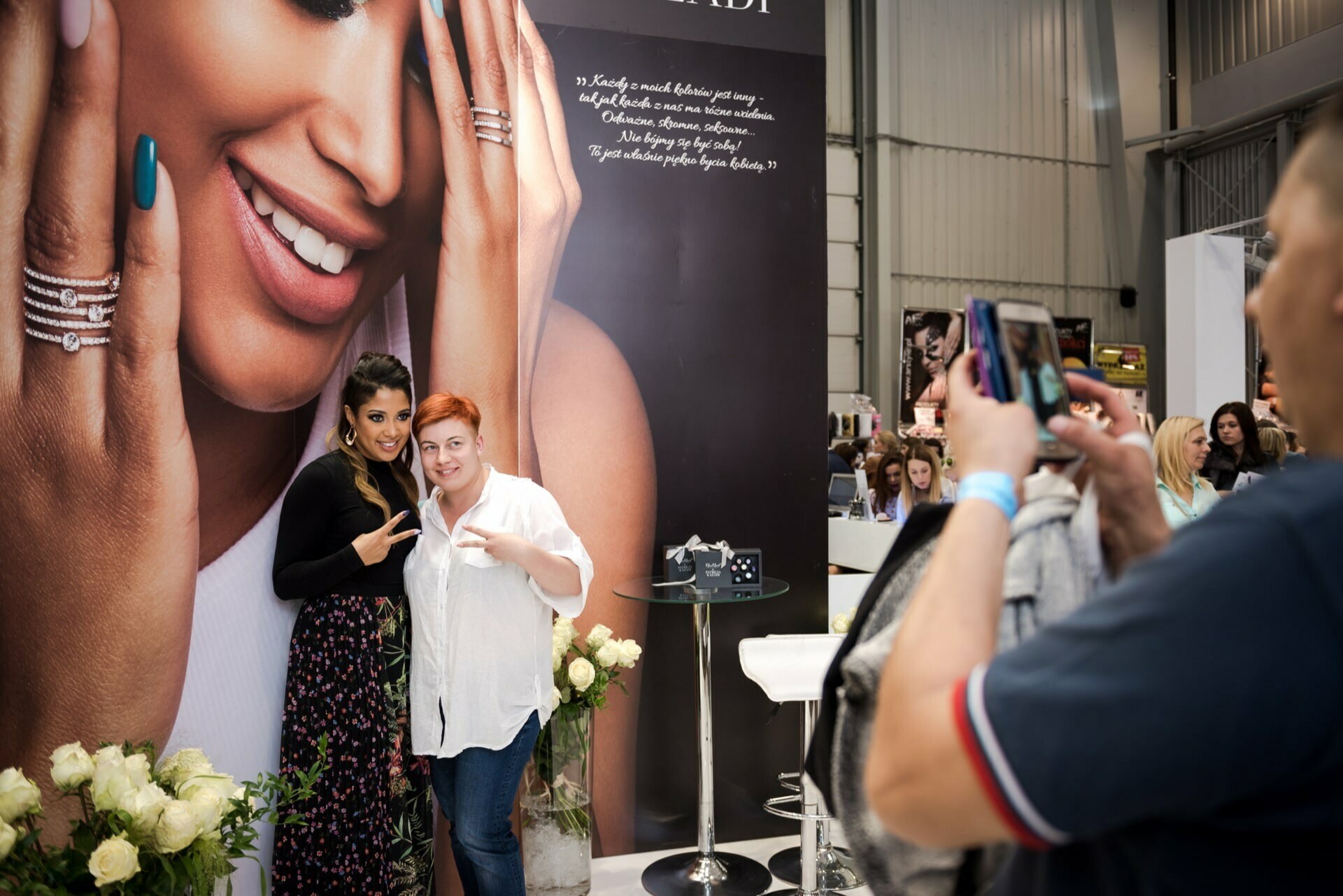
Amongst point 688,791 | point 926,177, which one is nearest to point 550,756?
point 688,791

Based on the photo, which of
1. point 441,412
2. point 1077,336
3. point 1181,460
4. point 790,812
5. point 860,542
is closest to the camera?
point 441,412

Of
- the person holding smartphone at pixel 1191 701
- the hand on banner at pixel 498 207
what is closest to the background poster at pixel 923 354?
the hand on banner at pixel 498 207

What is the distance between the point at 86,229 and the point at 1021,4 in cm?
1155

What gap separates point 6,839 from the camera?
1.95 metres

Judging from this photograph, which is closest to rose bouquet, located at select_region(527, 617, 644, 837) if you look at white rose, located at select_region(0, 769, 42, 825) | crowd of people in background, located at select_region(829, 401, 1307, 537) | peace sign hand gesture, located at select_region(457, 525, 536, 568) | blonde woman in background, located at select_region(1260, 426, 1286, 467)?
peace sign hand gesture, located at select_region(457, 525, 536, 568)

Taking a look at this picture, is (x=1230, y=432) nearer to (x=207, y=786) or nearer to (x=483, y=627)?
(x=483, y=627)

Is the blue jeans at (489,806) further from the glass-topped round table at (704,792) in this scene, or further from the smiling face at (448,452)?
the glass-topped round table at (704,792)

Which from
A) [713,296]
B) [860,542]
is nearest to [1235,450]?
[860,542]

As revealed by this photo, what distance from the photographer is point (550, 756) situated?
128 inches

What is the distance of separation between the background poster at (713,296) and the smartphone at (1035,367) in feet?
8.86

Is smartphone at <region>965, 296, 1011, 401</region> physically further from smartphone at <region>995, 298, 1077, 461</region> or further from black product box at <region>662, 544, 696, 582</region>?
black product box at <region>662, 544, 696, 582</region>

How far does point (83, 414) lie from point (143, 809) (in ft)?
4.29

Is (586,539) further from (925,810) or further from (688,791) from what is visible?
(925,810)

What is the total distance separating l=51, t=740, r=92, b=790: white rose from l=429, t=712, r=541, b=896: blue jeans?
2.85 ft
